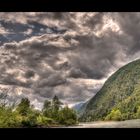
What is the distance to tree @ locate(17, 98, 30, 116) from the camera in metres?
5.02

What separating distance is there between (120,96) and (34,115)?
867 centimetres

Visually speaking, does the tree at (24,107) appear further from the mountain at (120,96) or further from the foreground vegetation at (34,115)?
the mountain at (120,96)

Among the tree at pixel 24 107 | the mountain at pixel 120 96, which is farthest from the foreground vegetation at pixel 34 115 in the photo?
the mountain at pixel 120 96

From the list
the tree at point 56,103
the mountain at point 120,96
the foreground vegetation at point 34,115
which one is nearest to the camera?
the foreground vegetation at point 34,115

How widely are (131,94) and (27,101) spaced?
8.58 meters

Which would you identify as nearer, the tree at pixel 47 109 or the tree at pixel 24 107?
the tree at pixel 24 107

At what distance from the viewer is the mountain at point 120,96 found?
30.0 ft

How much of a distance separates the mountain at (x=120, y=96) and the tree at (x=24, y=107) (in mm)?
1532

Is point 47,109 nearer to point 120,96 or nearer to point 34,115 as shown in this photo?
point 34,115

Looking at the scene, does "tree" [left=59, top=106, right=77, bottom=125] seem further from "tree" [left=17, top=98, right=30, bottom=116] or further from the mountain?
the mountain

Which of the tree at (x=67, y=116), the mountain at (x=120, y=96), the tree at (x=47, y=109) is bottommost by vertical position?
the tree at (x=67, y=116)
